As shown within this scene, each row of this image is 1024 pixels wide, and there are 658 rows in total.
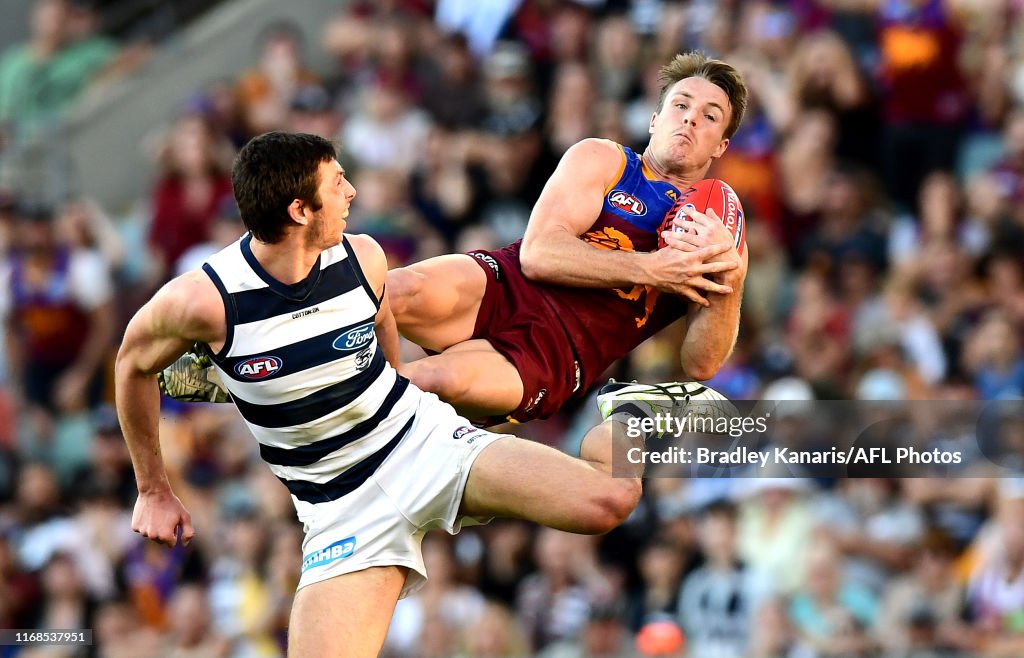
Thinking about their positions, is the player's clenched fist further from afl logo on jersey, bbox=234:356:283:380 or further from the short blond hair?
the short blond hair

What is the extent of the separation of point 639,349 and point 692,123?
3.98 metres

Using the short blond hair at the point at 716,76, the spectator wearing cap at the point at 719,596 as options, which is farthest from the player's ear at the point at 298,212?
the spectator wearing cap at the point at 719,596

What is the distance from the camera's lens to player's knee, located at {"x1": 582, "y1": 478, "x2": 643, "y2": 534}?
18.7 feet

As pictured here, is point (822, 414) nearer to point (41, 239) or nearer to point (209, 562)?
point (209, 562)

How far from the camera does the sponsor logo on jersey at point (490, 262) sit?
676cm

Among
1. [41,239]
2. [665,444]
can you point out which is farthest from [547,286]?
[41,239]

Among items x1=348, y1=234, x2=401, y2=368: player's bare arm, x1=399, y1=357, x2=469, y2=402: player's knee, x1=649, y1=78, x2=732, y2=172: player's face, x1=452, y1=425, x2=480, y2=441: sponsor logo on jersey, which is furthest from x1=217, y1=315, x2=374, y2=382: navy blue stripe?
x1=649, y1=78, x2=732, y2=172: player's face

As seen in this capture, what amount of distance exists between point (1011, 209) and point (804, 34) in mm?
1973

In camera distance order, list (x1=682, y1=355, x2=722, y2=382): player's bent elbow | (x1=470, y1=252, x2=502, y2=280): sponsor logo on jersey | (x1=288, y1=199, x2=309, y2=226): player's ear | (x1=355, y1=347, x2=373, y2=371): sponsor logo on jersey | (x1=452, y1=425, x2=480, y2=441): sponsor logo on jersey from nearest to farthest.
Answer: (x1=288, y1=199, x2=309, y2=226): player's ear < (x1=355, y1=347, x2=373, y2=371): sponsor logo on jersey < (x1=452, y1=425, x2=480, y2=441): sponsor logo on jersey < (x1=682, y1=355, x2=722, y2=382): player's bent elbow < (x1=470, y1=252, x2=502, y2=280): sponsor logo on jersey

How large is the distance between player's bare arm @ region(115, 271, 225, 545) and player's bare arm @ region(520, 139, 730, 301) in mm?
1443

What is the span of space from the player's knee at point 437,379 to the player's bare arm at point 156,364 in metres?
0.96

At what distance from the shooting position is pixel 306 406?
5.81m

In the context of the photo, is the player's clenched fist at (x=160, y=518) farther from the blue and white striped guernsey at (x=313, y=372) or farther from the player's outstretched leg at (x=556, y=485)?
the player's outstretched leg at (x=556, y=485)

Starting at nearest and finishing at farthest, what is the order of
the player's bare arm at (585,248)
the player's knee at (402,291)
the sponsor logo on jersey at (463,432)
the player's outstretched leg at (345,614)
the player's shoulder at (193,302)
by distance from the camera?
the player's shoulder at (193,302)
the player's outstretched leg at (345,614)
the sponsor logo on jersey at (463,432)
the player's bare arm at (585,248)
the player's knee at (402,291)
